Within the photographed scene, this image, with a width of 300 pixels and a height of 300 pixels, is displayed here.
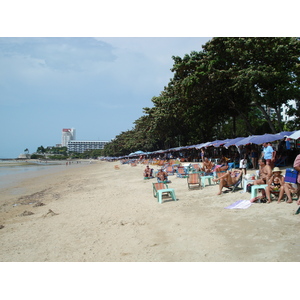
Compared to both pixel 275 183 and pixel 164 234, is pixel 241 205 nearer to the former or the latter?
pixel 275 183

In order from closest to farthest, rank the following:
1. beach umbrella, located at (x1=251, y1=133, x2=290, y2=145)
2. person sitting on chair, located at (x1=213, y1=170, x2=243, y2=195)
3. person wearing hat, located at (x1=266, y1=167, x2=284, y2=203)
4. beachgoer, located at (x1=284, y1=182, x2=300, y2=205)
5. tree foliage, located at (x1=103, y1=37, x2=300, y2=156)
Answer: beachgoer, located at (x1=284, y1=182, x2=300, y2=205)
person wearing hat, located at (x1=266, y1=167, x2=284, y2=203)
person sitting on chair, located at (x1=213, y1=170, x2=243, y2=195)
beach umbrella, located at (x1=251, y1=133, x2=290, y2=145)
tree foliage, located at (x1=103, y1=37, x2=300, y2=156)

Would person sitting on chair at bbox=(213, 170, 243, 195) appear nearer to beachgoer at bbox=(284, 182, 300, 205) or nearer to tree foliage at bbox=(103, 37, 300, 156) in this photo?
beachgoer at bbox=(284, 182, 300, 205)

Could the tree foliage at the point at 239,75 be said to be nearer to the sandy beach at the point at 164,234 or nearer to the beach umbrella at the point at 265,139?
the beach umbrella at the point at 265,139

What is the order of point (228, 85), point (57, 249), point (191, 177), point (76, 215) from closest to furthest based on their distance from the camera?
point (57, 249)
point (76, 215)
point (191, 177)
point (228, 85)

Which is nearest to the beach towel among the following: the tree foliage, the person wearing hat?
the person wearing hat

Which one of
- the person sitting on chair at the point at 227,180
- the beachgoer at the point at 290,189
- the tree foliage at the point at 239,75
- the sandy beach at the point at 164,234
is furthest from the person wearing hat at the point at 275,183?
the tree foliage at the point at 239,75

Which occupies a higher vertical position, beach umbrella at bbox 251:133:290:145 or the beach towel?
beach umbrella at bbox 251:133:290:145

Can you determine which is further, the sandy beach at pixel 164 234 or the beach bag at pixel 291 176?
the beach bag at pixel 291 176

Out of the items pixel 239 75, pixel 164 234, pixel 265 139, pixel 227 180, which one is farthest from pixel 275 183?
pixel 239 75

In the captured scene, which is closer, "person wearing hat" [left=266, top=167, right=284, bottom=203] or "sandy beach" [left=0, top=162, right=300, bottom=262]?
"sandy beach" [left=0, top=162, right=300, bottom=262]
